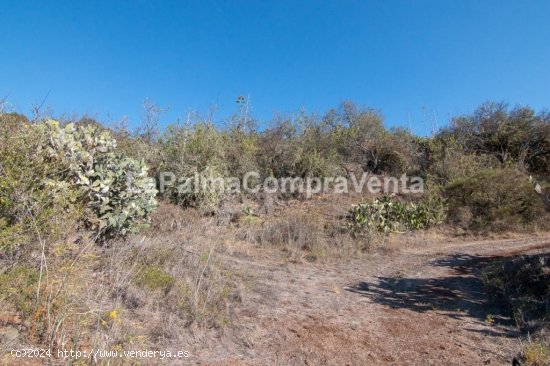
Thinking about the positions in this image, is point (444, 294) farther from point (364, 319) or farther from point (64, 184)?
point (64, 184)

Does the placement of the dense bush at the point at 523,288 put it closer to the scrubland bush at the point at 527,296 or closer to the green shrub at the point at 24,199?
the scrubland bush at the point at 527,296

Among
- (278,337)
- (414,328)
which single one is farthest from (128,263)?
(414,328)

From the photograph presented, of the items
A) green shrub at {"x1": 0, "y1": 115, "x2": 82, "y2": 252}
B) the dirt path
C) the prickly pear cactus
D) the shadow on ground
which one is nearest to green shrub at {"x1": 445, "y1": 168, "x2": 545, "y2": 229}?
the dirt path

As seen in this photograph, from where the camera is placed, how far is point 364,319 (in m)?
4.62

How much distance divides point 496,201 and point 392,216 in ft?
12.1

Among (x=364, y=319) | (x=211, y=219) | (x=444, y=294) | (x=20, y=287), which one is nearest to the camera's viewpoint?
(x=20, y=287)

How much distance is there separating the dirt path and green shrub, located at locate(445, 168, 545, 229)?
442cm

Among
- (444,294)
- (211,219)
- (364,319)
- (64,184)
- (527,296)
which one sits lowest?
(364,319)

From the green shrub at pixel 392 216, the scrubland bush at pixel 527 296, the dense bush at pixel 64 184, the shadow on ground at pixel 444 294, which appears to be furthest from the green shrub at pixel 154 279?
the green shrub at pixel 392 216

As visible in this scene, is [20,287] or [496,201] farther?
[496,201]

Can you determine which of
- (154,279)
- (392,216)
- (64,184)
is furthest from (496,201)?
(64,184)

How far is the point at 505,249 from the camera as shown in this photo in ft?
27.8

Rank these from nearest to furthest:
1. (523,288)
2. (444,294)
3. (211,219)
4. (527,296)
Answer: (527,296) → (523,288) → (444,294) → (211,219)

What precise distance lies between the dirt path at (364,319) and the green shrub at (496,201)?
14.5ft
